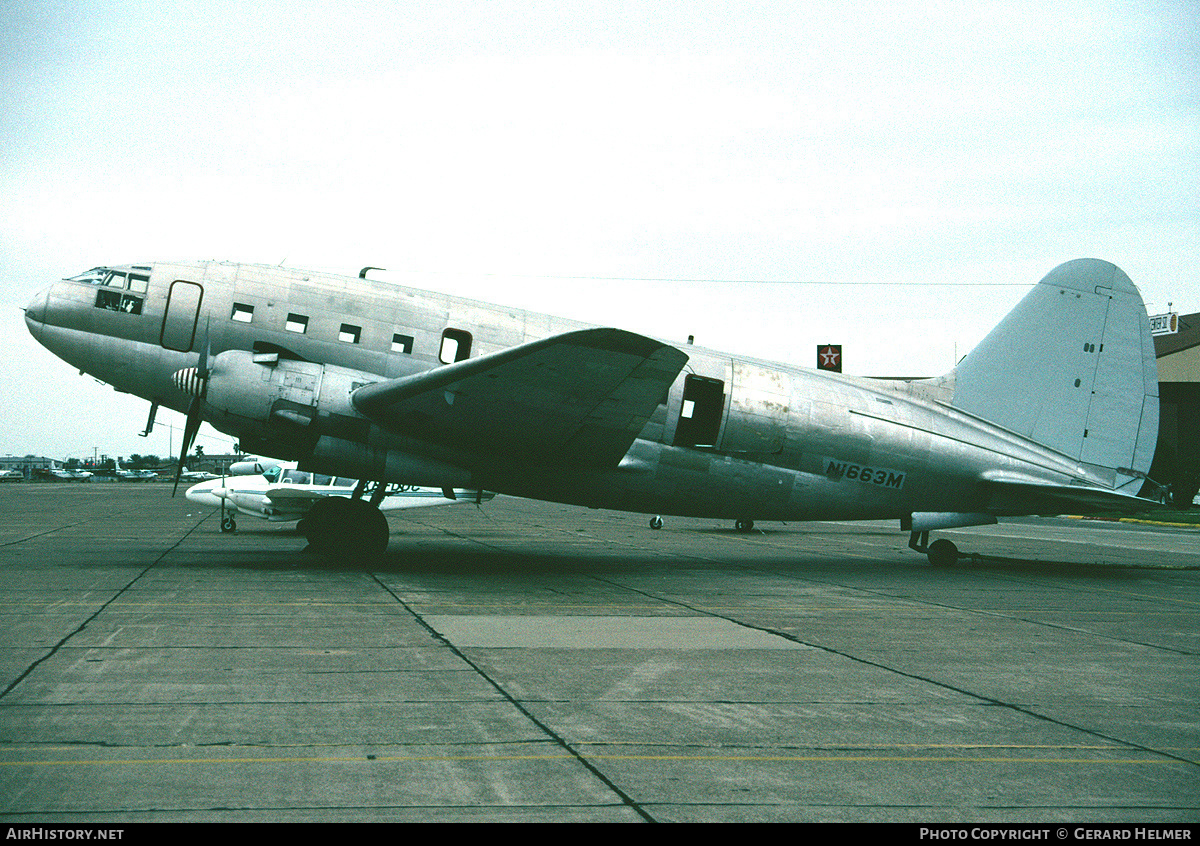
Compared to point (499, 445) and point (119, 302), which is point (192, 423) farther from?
point (499, 445)

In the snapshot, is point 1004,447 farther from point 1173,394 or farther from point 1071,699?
point 1173,394

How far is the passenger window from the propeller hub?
4.28 metres

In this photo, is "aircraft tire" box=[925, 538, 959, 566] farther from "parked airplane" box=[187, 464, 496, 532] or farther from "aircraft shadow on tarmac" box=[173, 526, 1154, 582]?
"parked airplane" box=[187, 464, 496, 532]

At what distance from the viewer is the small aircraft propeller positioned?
1659cm

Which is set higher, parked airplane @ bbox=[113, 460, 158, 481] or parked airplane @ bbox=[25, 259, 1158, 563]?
parked airplane @ bbox=[25, 259, 1158, 563]

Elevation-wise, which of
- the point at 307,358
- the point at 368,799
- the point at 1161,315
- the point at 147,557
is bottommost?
the point at 147,557

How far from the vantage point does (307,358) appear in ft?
56.1

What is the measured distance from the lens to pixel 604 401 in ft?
52.5

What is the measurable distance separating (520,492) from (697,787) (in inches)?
512

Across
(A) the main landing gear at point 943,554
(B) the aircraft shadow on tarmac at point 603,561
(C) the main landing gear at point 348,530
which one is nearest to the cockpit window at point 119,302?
(B) the aircraft shadow on tarmac at point 603,561

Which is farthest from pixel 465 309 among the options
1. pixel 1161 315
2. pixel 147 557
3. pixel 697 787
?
pixel 1161 315

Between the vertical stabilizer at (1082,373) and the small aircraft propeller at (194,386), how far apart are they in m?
16.0

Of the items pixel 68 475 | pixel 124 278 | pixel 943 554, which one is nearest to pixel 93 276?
pixel 124 278

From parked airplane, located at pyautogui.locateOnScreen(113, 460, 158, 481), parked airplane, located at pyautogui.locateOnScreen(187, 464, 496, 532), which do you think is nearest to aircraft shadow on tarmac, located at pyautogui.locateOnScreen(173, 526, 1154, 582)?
parked airplane, located at pyautogui.locateOnScreen(187, 464, 496, 532)
